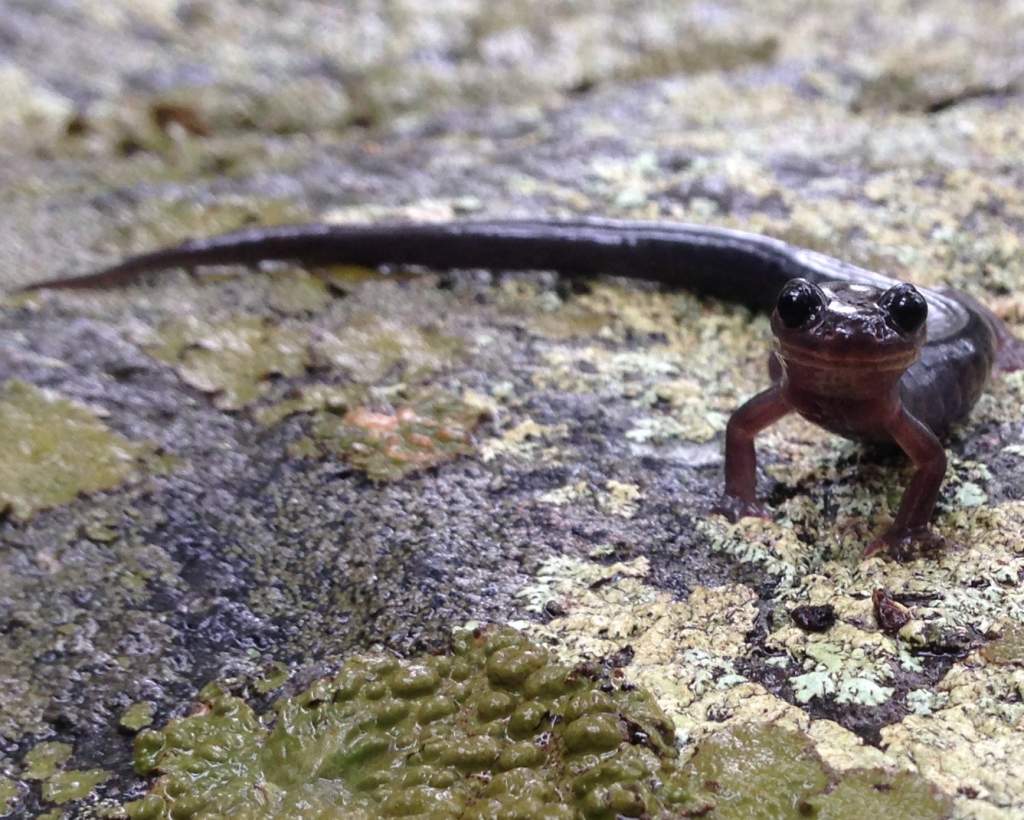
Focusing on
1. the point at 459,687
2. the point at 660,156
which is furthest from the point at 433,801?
the point at 660,156

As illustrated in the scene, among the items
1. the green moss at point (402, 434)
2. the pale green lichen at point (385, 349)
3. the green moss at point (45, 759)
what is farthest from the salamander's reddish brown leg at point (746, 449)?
the green moss at point (45, 759)

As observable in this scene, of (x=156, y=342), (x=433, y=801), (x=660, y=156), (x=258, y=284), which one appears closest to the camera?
(x=433, y=801)

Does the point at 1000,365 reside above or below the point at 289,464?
above

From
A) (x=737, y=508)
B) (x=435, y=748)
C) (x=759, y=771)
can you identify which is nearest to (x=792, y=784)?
(x=759, y=771)

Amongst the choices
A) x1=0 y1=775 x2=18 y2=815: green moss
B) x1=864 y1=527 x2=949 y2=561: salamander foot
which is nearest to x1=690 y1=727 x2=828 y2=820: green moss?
x1=864 y1=527 x2=949 y2=561: salamander foot

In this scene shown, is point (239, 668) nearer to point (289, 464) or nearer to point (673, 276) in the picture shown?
point (289, 464)
